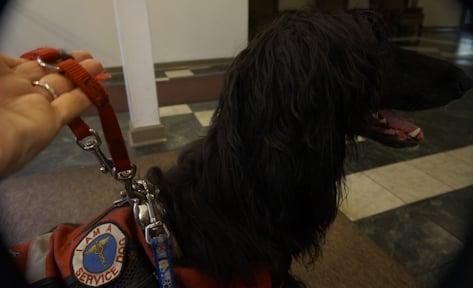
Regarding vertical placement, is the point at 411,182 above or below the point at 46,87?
below

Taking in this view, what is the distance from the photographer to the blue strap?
1.87 ft

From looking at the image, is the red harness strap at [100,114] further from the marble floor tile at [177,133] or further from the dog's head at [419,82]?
the marble floor tile at [177,133]

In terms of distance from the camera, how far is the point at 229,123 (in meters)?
0.63

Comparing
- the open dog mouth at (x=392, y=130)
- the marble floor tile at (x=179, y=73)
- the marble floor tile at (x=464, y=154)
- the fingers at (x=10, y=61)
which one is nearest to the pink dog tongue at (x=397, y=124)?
the open dog mouth at (x=392, y=130)

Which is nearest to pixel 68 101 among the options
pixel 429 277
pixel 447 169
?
pixel 429 277

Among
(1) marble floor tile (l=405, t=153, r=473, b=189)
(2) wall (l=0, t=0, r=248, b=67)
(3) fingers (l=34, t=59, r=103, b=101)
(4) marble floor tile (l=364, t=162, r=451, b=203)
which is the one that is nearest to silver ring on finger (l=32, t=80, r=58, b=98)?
(3) fingers (l=34, t=59, r=103, b=101)

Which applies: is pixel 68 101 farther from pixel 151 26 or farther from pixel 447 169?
pixel 151 26

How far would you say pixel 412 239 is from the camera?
1349 millimetres

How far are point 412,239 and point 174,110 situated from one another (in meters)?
1.86

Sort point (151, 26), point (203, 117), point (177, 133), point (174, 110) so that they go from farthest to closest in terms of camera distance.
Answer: point (151, 26) < point (174, 110) < point (203, 117) < point (177, 133)

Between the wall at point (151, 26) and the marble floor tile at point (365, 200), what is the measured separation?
5.88ft

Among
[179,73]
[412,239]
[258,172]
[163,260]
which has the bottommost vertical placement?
[412,239]

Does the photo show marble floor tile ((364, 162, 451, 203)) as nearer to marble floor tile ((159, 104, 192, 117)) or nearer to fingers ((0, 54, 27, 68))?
marble floor tile ((159, 104, 192, 117))

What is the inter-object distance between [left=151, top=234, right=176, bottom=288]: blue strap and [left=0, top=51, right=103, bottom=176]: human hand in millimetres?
236
